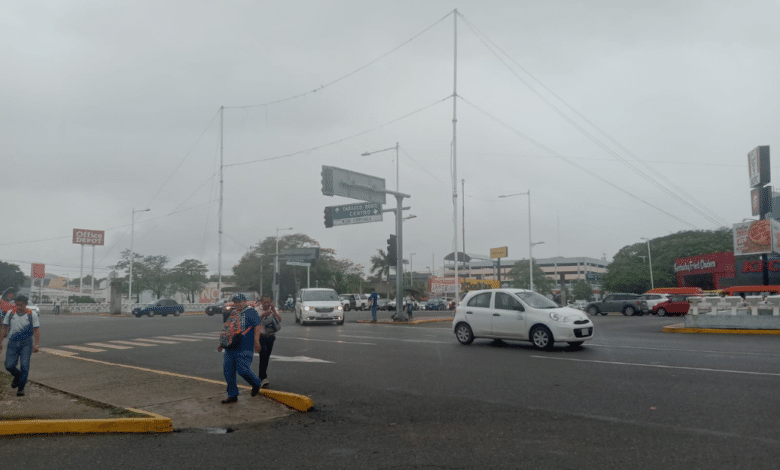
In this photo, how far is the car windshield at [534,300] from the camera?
14.9 meters

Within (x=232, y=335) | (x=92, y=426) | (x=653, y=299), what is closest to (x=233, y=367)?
(x=232, y=335)

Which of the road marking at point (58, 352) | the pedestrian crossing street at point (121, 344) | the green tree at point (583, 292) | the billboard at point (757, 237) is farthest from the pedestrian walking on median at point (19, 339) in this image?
the green tree at point (583, 292)

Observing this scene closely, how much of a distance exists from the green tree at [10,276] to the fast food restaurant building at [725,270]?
88.0m

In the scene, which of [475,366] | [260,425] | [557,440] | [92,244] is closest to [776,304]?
[475,366]

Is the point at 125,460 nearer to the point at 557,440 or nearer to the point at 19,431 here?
the point at 19,431

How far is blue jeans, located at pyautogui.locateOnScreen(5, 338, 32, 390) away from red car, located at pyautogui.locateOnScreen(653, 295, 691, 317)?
3394 centimetres

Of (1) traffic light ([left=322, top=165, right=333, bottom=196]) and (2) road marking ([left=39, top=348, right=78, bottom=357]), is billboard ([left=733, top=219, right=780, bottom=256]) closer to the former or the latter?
(1) traffic light ([left=322, top=165, right=333, bottom=196])

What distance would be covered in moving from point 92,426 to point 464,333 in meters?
11.1

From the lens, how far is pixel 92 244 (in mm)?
79312

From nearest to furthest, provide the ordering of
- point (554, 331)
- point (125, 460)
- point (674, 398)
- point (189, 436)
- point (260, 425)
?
point (125, 460)
point (189, 436)
point (260, 425)
point (674, 398)
point (554, 331)

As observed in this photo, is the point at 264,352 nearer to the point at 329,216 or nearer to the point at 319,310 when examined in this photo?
the point at 319,310

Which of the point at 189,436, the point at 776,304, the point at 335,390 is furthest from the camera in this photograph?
the point at 776,304

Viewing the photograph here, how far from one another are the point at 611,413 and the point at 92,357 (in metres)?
13.5

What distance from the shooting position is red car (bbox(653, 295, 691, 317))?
112ft
